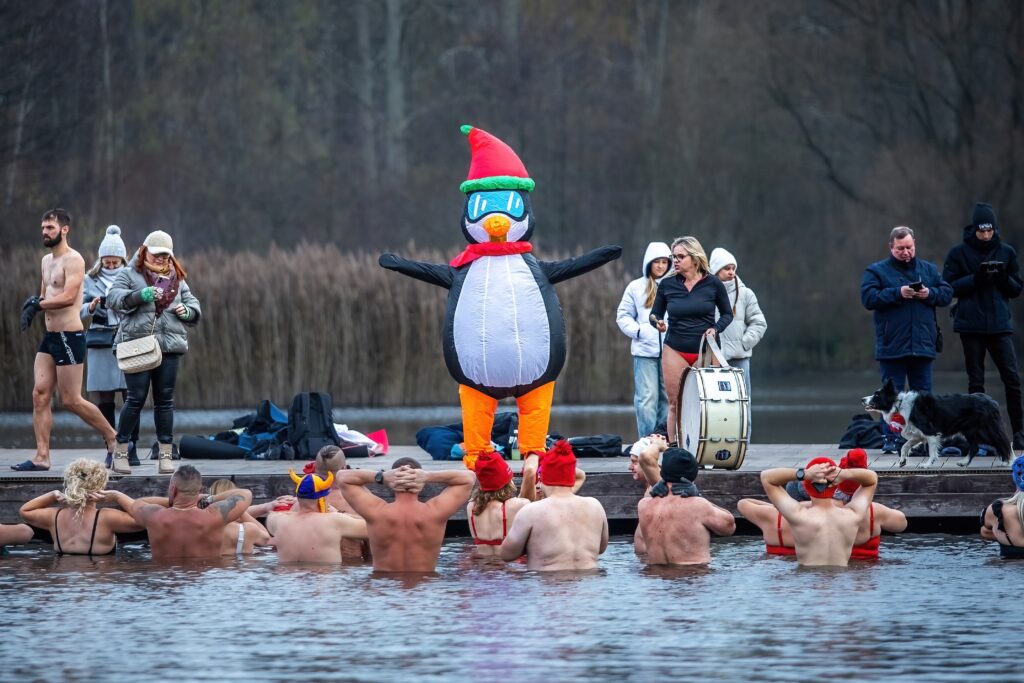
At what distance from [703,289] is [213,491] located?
149 inches

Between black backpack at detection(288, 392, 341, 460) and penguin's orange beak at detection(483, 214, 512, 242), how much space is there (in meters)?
2.62

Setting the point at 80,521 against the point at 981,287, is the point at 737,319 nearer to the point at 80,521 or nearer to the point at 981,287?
the point at 981,287

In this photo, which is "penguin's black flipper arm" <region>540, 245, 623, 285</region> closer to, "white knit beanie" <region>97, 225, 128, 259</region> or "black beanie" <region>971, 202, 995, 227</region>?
"black beanie" <region>971, 202, 995, 227</region>

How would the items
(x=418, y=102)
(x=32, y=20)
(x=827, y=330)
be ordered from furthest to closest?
(x=418, y=102) → (x=827, y=330) → (x=32, y=20)

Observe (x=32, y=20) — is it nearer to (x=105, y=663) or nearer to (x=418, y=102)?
(x=418, y=102)

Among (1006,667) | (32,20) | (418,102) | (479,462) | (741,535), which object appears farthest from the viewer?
(418,102)

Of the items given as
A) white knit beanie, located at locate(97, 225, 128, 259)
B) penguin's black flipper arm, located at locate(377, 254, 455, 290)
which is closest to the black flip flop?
white knit beanie, located at locate(97, 225, 128, 259)

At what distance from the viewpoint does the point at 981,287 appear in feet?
46.8

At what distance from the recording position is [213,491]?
12.6 metres

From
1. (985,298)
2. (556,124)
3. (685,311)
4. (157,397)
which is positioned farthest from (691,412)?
(556,124)

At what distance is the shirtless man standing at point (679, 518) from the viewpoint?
1145 centimetres

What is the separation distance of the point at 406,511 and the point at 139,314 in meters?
3.31

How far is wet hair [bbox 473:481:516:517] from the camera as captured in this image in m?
11.8

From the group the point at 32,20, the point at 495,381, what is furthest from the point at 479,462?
the point at 32,20
